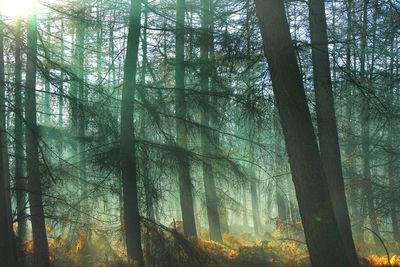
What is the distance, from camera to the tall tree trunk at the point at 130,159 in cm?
935

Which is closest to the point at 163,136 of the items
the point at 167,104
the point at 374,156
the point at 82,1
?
the point at 167,104

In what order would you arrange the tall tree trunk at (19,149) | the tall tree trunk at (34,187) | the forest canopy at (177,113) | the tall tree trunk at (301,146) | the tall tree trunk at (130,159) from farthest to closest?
the tall tree trunk at (34,187), the tall tree trunk at (130,159), the tall tree trunk at (19,149), the forest canopy at (177,113), the tall tree trunk at (301,146)

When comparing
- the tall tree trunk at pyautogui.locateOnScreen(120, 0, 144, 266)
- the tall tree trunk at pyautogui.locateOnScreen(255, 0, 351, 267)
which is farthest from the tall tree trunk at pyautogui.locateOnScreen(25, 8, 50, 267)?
the tall tree trunk at pyautogui.locateOnScreen(255, 0, 351, 267)

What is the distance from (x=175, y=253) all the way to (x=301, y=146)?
13.8 feet

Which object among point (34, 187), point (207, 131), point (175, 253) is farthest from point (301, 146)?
point (34, 187)

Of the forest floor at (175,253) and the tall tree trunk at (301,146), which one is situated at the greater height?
the tall tree trunk at (301,146)

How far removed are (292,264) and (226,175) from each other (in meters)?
2.82

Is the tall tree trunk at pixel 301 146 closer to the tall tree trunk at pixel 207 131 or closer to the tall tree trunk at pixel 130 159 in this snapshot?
the tall tree trunk at pixel 207 131

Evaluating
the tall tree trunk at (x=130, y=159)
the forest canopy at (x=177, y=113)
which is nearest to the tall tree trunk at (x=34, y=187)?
the forest canopy at (x=177, y=113)

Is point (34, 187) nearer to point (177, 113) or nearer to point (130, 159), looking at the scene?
point (130, 159)

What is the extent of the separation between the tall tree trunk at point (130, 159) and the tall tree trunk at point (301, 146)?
13.4ft

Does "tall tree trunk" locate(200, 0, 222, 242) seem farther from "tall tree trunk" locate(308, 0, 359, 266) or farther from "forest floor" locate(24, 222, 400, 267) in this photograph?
"tall tree trunk" locate(308, 0, 359, 266)

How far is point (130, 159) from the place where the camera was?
9344mm

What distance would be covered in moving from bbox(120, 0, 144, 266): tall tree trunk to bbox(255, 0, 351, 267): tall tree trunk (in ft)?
13.4
